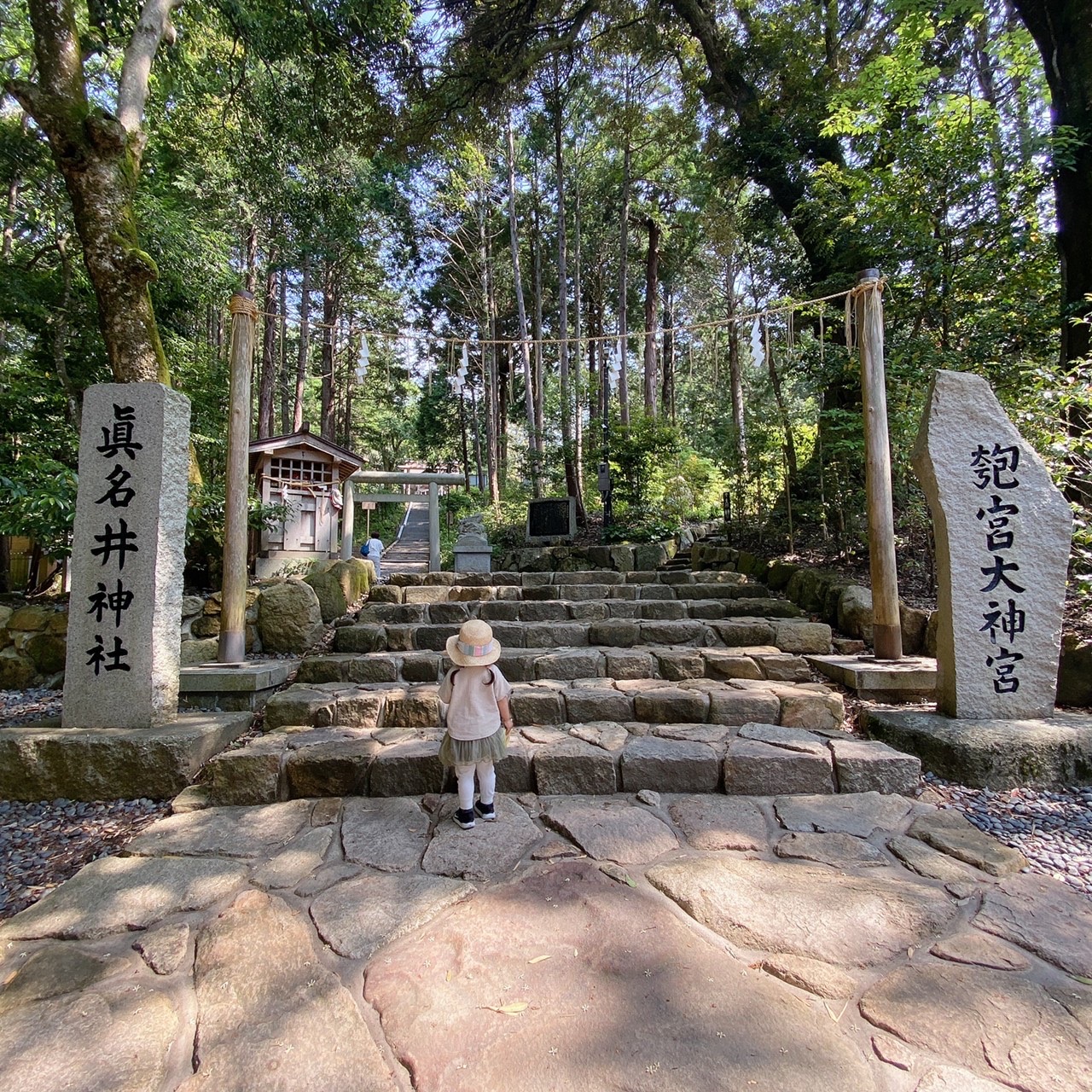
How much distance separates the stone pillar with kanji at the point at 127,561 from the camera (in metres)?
3.53

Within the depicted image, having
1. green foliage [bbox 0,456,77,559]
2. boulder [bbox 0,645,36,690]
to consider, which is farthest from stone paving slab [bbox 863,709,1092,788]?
boulder [bbox 0,645,36,690]

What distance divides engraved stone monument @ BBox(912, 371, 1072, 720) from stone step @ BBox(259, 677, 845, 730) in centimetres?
83

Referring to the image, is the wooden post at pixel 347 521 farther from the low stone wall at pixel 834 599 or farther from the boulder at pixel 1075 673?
the boulder at pixel 1075 673

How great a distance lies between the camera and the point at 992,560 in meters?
3.63

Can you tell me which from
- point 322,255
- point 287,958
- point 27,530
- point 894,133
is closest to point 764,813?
point 287,958

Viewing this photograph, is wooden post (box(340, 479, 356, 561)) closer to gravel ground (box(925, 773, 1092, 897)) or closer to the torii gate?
the torii gate

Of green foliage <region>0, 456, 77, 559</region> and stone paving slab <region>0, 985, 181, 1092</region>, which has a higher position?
green foliage <region>0, 456, 77, 559</region>

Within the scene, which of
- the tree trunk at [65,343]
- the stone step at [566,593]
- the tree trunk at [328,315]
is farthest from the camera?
the tree trunk at [328,315]

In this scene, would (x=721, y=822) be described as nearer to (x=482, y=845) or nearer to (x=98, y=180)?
(x=482, y=845)

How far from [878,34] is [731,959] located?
1305cm

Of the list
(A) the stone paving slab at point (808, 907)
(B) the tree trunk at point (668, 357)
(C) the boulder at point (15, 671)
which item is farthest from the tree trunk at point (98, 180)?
(B) the tree trunk at point (668, 357)

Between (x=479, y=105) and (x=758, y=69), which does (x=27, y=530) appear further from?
(x=758, y=69)

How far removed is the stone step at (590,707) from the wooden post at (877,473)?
0.78 m

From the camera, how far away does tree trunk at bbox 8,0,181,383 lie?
17.7 feet
